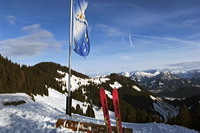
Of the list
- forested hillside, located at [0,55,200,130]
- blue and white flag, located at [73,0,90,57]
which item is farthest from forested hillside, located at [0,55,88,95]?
blue and white flag, located at [73,0,90,57]

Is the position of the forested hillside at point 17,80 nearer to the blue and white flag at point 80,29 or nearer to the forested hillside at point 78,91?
the forested hillside at point 78,91

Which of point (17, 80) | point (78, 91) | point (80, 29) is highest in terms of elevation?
point (80, 29)

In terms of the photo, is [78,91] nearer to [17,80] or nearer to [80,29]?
[17,80]

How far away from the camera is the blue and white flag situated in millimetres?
12422

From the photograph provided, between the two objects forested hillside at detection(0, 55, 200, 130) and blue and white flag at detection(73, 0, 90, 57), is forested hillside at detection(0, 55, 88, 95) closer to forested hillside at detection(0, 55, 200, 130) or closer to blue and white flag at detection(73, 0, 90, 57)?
forested hillside at detection(0, 55, 200, 130)

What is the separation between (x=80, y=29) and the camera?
41.6 feet

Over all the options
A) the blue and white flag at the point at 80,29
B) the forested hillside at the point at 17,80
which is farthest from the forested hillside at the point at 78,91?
the blue and white flag at the point at 80,29

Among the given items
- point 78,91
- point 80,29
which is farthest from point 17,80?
point 78,91

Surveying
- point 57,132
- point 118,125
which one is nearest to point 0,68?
point 57,132

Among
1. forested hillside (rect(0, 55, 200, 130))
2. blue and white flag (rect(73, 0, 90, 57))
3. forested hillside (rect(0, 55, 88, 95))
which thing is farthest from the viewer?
forested hillside (rect(0, 55, 200, 130))

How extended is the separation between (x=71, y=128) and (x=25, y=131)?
113 inches

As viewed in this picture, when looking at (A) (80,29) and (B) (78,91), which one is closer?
(A) (80,29)

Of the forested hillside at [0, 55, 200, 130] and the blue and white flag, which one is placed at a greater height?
the blue and white flag

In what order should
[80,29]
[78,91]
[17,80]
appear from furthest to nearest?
1. [78,91]
2. [17,80]
3. [80,29]
